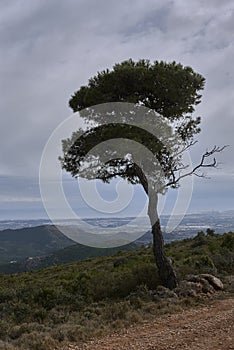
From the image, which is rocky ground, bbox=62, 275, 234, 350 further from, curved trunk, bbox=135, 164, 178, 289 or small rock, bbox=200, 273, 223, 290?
curved trunk, bbox=135, 164, 178, 289

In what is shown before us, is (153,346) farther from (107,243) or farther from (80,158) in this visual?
(107,243)

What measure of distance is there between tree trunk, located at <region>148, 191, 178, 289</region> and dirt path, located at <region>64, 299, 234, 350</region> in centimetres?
331

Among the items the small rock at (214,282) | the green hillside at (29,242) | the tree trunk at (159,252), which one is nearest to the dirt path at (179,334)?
the small rock at (214,282)

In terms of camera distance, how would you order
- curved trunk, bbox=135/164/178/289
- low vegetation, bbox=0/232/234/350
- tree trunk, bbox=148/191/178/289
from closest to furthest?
low vegetation, bbox=0/232/234/350
tree trunk, bbox=148/191/178/289
curved trunk, bbox=135/164/178/289

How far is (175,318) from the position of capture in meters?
8.67

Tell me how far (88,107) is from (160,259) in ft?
20.5

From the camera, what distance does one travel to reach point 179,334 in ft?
24.1

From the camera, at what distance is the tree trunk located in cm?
1239

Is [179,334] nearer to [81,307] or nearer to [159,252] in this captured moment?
[81,307]

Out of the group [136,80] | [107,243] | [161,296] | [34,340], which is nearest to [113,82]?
[136,80]

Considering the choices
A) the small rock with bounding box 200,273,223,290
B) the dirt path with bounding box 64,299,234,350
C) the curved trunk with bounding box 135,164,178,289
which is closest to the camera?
the dirt path with bounding box 64,299,234,350

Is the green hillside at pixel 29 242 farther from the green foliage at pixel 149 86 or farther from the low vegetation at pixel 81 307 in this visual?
the green foliage at pixel 149 86

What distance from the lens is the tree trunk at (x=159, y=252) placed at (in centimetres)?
1239

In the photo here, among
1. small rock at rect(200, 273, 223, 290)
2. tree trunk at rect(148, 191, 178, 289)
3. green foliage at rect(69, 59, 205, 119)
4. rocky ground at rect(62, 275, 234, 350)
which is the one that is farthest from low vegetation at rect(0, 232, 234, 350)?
green foliage at rect(69, 59, 205, 119)
